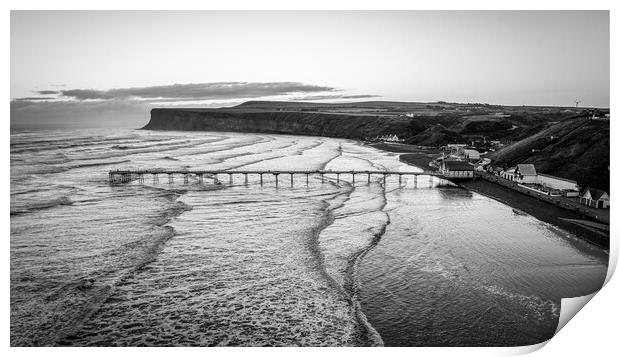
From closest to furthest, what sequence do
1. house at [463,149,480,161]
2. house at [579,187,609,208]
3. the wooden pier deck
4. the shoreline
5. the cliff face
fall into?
the shoreline < house at [579,187,609,208] < the wooden pier deck < house at [463,149,480,161] < the cliff face

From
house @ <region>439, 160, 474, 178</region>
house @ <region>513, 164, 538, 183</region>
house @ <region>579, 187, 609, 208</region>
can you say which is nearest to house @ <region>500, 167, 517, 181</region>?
house @ <region>513, 164, 538, 183</region>

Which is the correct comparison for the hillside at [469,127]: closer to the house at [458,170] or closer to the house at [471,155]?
the house at [471,155]

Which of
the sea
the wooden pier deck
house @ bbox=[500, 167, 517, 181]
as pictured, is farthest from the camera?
the wooden pier deck

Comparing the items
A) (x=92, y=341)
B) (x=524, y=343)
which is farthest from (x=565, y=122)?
(x=92, y=341)

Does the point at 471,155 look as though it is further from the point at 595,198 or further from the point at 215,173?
the point at 215,173

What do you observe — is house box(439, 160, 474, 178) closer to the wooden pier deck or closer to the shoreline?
the wooden pier deck

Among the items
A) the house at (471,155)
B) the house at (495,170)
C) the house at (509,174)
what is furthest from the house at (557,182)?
the house at (471,155)
